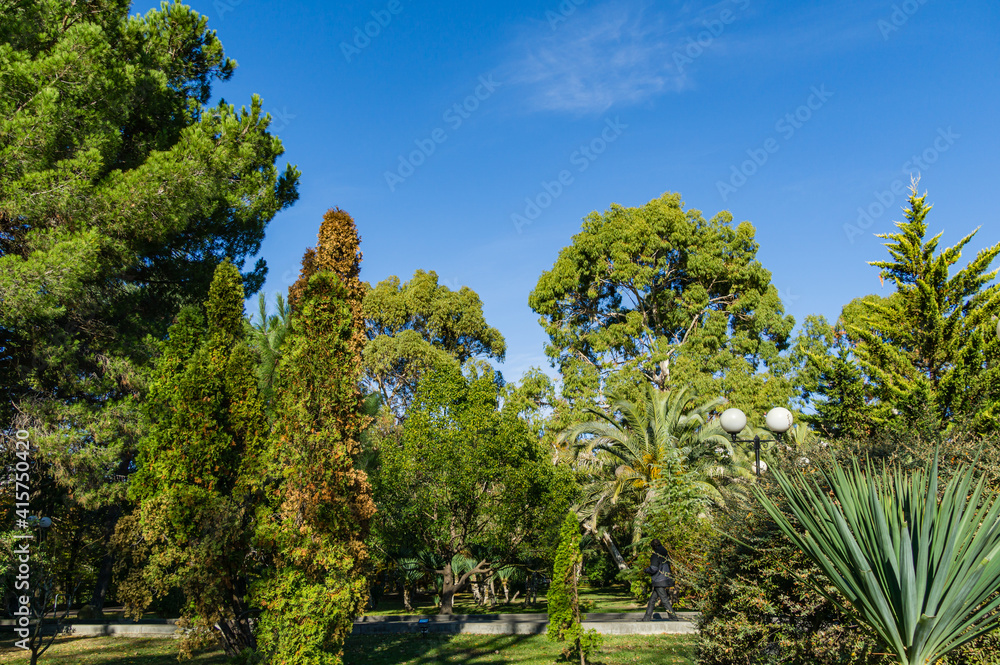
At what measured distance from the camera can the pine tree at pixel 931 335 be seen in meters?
14.6

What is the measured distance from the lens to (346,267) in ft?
34.0

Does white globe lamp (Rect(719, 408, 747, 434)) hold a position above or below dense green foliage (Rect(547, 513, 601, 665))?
above

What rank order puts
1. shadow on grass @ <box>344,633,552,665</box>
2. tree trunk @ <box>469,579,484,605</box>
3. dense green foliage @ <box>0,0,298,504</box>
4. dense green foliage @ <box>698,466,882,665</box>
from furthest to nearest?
1. tree trunk @ <box>469,579,484,605</box>
2. shadow on grass @ <box>344,633,552,665</box>
3. dense green foliage @ <box>0,0,298,504</box>
4. dense green foliage @ <box>698,466,882,665</box>

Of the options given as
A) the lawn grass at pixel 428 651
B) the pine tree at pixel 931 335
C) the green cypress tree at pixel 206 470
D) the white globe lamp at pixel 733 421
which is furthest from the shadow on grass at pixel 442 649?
the pine tree at pixel 931 335

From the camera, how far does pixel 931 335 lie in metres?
15.3

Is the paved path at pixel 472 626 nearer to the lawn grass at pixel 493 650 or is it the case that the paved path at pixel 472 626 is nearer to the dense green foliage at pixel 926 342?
the lawn grass at pixel 493 650

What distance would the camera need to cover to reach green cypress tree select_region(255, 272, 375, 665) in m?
Answer: 8.45

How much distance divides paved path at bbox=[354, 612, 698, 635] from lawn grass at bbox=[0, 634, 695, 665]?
0.44m

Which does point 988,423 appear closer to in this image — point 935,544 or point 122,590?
point 935,544

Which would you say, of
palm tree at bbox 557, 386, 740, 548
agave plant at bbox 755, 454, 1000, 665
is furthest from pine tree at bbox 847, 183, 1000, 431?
agave plant at bbox 755, 454, 1000, 665

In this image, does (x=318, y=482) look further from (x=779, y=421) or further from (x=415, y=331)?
(x=415, y=331)

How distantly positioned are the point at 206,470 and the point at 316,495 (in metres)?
1.97
